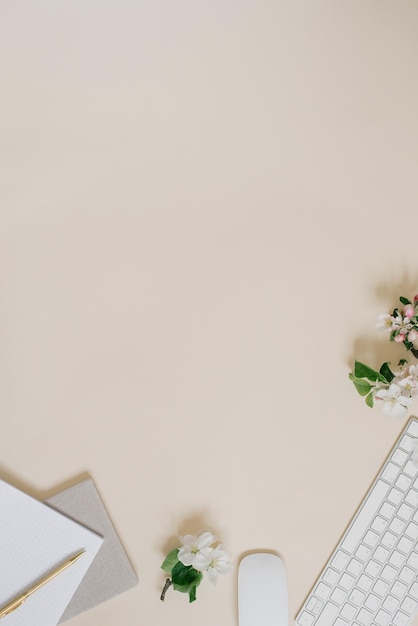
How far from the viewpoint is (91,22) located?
3.08ft

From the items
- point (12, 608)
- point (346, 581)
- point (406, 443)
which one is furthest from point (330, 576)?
point (12, 608)

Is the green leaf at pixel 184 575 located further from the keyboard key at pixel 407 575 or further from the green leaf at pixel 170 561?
the keyboard key at pixel 407 575

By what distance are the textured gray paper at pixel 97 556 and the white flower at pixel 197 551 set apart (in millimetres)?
89

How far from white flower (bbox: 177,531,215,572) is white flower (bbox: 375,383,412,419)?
319mm

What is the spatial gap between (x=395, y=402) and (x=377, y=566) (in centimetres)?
24

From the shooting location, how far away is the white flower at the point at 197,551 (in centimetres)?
80

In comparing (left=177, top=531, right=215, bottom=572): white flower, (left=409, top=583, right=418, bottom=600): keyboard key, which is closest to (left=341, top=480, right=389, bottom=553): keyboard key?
(left=409, top=583, right=418, bottom=600): keyboard key

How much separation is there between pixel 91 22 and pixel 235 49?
24cm

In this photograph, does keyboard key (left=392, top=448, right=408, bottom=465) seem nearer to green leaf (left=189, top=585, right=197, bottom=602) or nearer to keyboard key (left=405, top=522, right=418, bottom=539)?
keyboard key (left=405, top=522, right=418, bottom=539)

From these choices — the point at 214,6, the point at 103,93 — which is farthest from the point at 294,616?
the point at 214,6

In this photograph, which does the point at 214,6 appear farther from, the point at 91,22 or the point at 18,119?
the point at 18,119

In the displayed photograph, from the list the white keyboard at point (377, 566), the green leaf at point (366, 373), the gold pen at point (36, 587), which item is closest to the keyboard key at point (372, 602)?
the white keyboard at point (377, 566)

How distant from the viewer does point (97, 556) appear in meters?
0.83

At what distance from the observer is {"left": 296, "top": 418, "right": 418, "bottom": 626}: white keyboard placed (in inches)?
32.8
